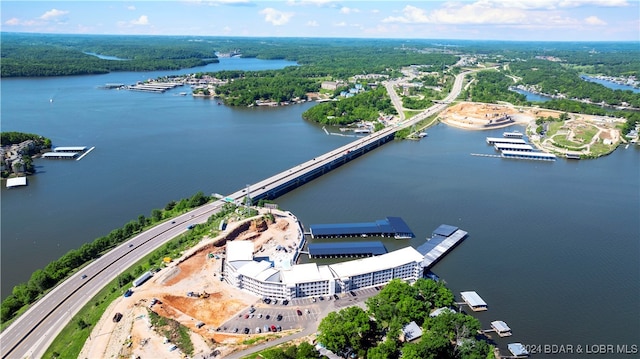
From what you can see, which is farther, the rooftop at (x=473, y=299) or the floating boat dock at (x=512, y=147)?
the floating boat dock at (x=512, y=147)

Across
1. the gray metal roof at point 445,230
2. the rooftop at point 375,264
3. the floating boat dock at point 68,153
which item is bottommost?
the gray metal roof at point 445,230

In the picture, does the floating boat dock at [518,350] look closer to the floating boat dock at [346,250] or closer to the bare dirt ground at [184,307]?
the floating boat dock at [346,250]

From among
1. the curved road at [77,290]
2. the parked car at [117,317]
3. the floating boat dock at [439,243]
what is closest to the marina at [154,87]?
the curved road at [77,290]

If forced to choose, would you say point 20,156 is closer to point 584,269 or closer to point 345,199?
point 345,199

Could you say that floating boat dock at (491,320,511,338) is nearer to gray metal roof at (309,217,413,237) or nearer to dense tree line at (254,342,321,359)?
dense tree line at (254,342,321,359)

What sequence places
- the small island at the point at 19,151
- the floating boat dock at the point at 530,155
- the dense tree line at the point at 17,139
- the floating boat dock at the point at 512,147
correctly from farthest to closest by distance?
the floating boat dock at the point at 512,147 → the floating boat dock at the point at 530,155 → the dense tree line at the point at 17,139 → the small island at the point at 19,151

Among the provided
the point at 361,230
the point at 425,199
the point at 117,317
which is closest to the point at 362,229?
the point at 361,230
